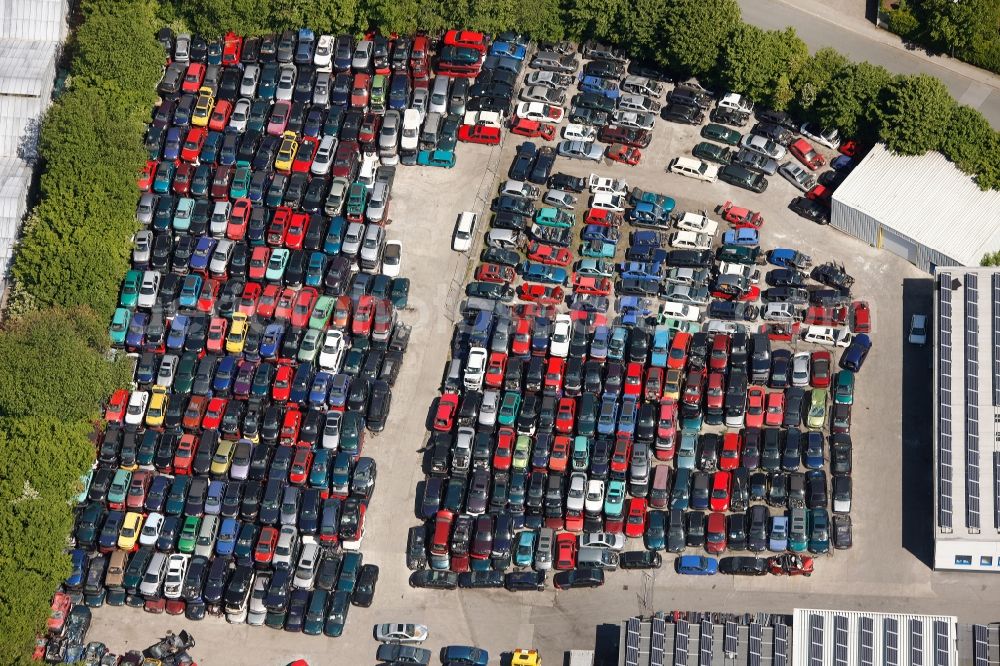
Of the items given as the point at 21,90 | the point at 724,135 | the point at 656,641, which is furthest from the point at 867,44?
the point at 21,90

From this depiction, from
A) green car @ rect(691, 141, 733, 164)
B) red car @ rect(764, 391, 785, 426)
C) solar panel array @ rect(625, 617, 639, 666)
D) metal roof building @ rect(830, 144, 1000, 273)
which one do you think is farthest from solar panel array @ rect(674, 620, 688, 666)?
green car @ rect(691, 141, 733, 164)

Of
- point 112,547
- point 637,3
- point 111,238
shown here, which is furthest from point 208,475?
point 637,3

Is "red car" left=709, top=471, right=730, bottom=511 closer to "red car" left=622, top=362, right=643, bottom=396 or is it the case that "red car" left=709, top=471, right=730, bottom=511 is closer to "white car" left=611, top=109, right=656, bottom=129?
"red car" left=622, top=362, right=643, bottom=396

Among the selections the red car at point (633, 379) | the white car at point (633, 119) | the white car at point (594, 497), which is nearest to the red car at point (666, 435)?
the red car at point (633, 379)

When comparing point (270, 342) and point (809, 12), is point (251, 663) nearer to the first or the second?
point (270, 342)

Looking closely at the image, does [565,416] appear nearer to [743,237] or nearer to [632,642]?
[632,642]

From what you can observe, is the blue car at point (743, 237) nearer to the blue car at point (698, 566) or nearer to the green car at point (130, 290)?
the blue car at point (698, 566)
